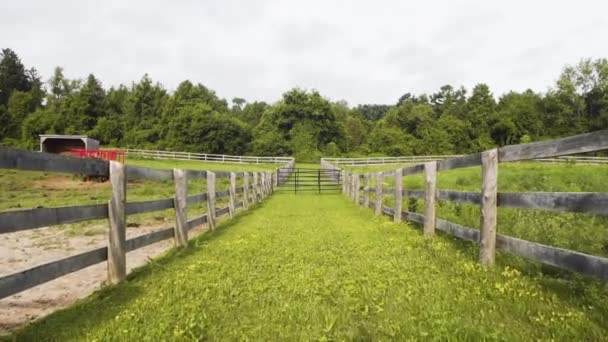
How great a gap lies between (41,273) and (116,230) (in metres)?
1.32

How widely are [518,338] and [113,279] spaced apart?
408 cm

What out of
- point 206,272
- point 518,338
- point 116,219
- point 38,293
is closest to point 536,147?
point 518,338

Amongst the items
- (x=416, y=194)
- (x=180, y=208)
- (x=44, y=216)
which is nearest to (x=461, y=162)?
(x=416, y=194)

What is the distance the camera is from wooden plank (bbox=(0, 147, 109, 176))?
358 centimetres

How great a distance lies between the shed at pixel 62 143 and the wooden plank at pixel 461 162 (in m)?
34.1

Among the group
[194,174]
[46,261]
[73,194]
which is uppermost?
[194,174]

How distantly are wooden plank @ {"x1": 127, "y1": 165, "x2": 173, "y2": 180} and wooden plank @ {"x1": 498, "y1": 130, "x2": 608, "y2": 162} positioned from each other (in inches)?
177

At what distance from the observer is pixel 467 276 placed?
16.2 feet

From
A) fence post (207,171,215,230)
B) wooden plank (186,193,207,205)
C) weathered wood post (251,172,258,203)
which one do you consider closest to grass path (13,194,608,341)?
wooden plank (186,193,207,205)

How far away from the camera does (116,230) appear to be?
5.18 meters

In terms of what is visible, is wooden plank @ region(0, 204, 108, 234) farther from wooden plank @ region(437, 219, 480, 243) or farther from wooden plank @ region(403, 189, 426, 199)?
wooden plank @ region(403, 189, 426, 199)

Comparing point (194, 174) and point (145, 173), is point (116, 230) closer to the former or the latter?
point (145, 173)

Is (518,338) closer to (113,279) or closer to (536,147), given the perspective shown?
(536,147)

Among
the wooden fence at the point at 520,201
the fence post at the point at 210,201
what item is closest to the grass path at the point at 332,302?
the wooden fence at the point at 520,201
